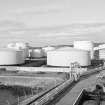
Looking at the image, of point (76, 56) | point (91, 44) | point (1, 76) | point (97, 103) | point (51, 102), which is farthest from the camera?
point (91, 44)

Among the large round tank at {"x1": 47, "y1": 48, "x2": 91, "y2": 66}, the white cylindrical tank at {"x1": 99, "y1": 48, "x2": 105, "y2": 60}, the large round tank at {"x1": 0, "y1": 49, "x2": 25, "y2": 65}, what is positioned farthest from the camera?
the white cylindrical tank at {"x1": 99, "y1": 48, "x2": 105, "y2": 60}

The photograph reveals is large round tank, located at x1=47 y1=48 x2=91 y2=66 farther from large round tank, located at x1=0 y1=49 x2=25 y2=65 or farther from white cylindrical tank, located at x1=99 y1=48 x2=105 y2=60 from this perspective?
white cylindrical tank, located at x1=99 y1=48 x2=105 y2=60

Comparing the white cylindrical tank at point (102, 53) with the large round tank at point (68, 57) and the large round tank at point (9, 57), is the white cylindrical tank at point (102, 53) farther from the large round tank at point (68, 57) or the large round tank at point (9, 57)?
the large round tank at point (9, 57)

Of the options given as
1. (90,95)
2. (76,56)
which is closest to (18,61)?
(76,56)

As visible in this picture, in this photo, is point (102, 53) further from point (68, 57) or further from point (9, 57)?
point (9, 57)

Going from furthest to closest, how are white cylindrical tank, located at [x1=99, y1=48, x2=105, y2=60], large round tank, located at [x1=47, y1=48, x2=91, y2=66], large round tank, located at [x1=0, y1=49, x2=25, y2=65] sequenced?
white cylindrical tank, located at [x1=99, y1=48, x2=105, y2=60], large round tank, located at [x1=0, y1=49, x2=25, y2=65], large round tank, located at [x1=47, y1=48, x2=91, y2=66]

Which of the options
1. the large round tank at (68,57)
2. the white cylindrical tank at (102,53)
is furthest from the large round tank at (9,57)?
the white cylindrical tank at (102,53)

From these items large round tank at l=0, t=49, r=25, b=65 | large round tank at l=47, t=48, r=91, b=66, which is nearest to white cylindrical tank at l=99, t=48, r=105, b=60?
large round tank at l=47, t=48, r=91, b=66

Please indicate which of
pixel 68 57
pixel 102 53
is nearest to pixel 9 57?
pixel 68 57

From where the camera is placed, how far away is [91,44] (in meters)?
88.5

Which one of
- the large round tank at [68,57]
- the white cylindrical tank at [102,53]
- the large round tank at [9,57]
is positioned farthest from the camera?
the white cylindrical tank at [102,53]

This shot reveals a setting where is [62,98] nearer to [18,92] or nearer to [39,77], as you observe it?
[18,92]

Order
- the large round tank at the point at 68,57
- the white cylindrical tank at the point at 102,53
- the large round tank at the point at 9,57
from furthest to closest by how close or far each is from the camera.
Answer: the white cylindrical tank at the point at 102,53
the large round tank at the point at 9,57
the large round tank at the point at 68,57

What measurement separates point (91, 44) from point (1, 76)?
52.4m
